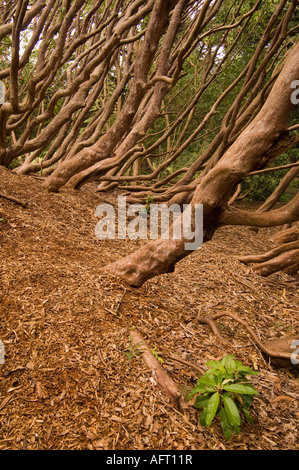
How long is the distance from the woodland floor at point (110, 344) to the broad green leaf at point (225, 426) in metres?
0.07

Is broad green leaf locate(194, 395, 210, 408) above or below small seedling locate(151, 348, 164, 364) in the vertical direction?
below

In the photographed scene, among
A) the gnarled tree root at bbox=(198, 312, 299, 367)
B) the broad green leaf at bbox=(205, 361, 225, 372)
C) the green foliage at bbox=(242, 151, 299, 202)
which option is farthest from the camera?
the green foliage at bbox=(242, 151, 299, 202)

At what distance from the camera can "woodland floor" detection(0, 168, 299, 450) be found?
5.60ft

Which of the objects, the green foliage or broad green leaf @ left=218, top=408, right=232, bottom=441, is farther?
the green foliage

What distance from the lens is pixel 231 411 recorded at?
68.0 inches

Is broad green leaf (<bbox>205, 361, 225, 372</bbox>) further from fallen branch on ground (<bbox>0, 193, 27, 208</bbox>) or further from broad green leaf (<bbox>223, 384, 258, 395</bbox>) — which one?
fallen branch on ground (<bbox>0, 193, 27, 208</bbox>)

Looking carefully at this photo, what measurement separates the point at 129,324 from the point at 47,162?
494 centimetres

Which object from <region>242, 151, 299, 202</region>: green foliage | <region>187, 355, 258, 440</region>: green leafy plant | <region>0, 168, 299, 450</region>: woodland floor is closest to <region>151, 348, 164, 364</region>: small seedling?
<region>0, 168, 299, 450</region>: woodland floor

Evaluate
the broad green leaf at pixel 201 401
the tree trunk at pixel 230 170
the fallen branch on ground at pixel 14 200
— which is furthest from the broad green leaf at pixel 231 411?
the fallen branch on ground at pixel 14 200

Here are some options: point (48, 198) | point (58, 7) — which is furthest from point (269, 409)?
point (58, 7)

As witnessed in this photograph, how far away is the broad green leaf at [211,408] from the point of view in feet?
5.66

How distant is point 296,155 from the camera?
954 centimetres

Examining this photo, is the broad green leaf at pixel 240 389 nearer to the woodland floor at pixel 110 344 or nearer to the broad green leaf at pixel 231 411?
the broad green leaf at pixel 231 411

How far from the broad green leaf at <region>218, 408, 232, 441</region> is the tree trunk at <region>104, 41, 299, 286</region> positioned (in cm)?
128
